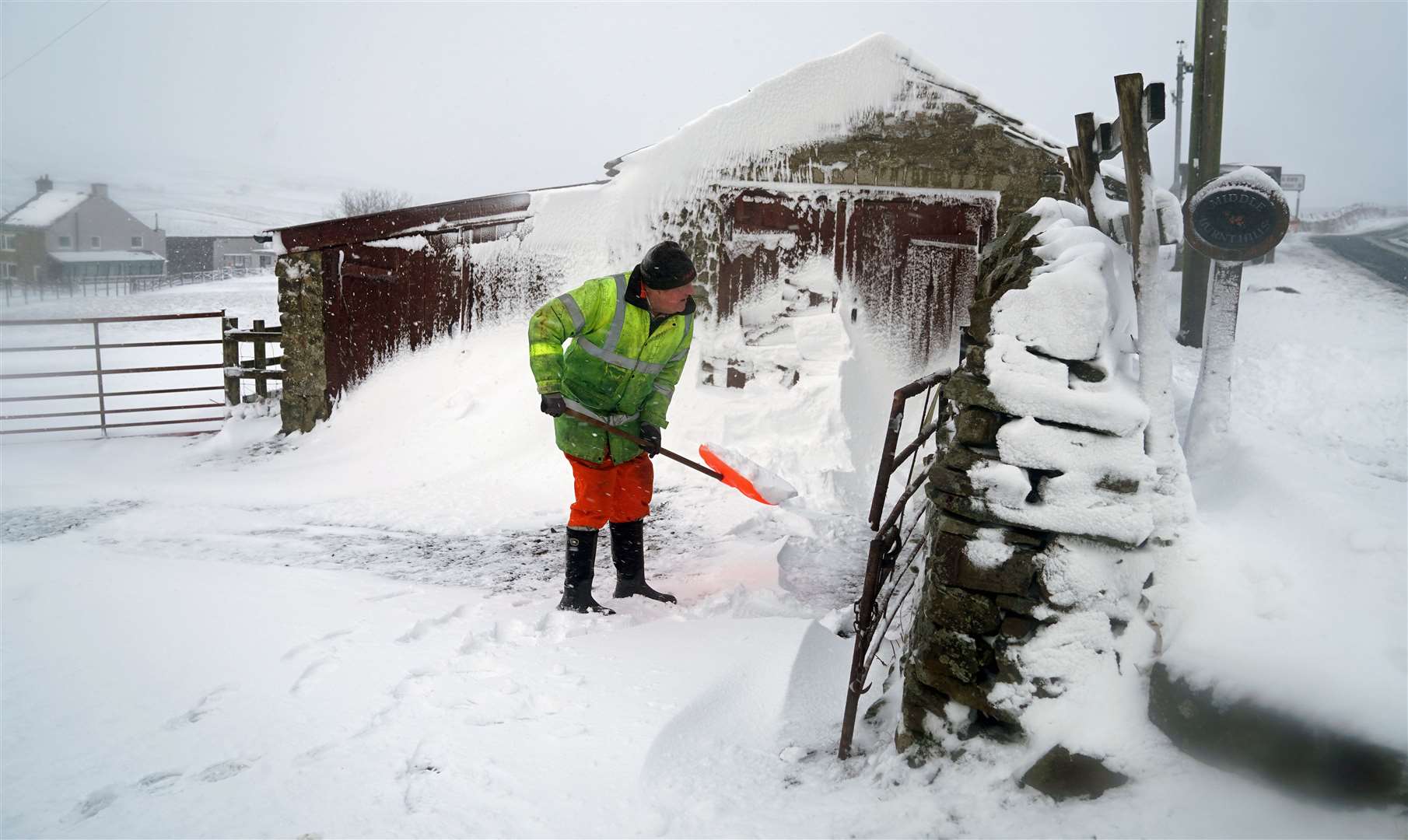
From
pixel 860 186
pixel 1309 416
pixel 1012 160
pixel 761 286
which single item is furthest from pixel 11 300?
pixel 1309 416

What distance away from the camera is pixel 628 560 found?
4.11 m

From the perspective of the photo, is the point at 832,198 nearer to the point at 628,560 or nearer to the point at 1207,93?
the point at 1207,93

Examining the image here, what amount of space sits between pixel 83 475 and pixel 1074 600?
28.0 feet

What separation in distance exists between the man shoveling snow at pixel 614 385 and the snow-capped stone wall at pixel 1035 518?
1778 millimetres

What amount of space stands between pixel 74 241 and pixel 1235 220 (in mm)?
30286

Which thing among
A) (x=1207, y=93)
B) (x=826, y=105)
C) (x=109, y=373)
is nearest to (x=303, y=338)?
(x=109, y=373)

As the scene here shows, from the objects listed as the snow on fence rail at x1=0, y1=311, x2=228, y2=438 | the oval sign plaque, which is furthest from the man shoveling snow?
the snow on fence rail at x1=0, y1=311, x2=228, y2=438

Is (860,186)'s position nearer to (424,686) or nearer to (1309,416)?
(1309,416)

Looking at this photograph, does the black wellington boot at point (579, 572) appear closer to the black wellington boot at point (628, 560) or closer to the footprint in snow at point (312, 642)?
the black wellington boot at point (628, 560)

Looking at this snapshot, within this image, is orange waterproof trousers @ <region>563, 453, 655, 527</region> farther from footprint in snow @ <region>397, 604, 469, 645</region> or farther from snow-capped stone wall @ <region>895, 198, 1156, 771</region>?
snow-capped stone wall @ <region>895, 198, 1156, 771</region>

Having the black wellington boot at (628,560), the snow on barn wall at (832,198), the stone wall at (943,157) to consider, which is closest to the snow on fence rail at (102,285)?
the snow on barn wall at (832,198)

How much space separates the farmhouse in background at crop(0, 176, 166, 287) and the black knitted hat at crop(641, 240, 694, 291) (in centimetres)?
1302

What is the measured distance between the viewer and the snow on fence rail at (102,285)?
1277cm

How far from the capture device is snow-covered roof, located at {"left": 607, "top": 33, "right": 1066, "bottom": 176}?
22.9ft
